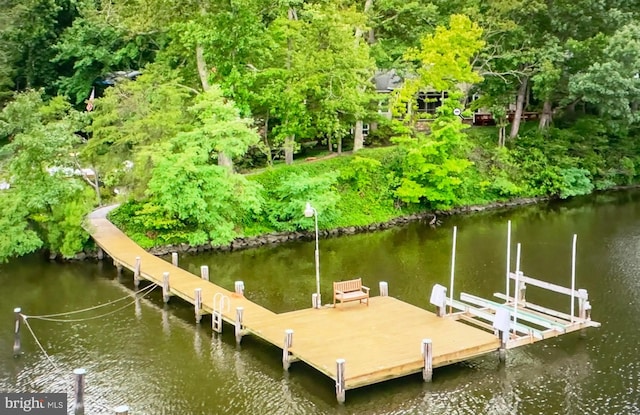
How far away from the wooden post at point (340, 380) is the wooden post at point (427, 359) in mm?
2168

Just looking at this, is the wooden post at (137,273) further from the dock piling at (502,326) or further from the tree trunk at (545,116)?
the tree trunk at (545,116)

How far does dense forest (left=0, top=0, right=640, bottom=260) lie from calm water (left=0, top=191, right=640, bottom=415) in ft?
8.86

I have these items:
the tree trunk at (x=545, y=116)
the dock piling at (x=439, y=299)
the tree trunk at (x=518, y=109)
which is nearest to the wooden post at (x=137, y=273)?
the dock piling at (x=439, y=299)

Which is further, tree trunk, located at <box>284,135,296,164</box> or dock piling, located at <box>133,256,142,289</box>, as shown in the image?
tree trunk, located at <box>284,135,296,164</box>

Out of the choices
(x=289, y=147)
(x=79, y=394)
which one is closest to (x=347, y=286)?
(x=79, y=394)

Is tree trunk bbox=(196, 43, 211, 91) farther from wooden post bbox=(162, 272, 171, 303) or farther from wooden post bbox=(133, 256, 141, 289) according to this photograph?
wooden post bbox=(162, 272, 171, 303)

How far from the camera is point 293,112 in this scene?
32906 millimetres

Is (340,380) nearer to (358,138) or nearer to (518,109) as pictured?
(358,138)

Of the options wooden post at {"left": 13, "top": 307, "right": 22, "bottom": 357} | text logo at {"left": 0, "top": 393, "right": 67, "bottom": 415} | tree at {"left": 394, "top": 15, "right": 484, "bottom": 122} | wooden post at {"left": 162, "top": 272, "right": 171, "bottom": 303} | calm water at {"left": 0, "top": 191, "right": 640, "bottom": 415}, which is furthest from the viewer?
tree at {"left": 394, "top": 15, "right": 484, "bottom": 122}

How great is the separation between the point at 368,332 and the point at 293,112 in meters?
17.2

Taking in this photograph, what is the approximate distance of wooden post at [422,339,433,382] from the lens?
52.0 feet

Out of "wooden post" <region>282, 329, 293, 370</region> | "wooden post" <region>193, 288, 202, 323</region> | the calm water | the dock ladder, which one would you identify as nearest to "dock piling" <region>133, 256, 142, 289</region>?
the calm water

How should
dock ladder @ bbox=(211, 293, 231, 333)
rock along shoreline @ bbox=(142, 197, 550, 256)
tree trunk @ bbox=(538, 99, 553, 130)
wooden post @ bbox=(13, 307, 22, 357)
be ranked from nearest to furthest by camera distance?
wooden post @ bbox=(13, 307, 22, 357) → dock ladder @ bbox=(211, 293, 231, 333) → rock along shoreline @ bbox=(142, 197, 550, 256) → tree trunk @ bbox=(538, 99, 553, 130)

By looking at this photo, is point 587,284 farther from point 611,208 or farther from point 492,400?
point 611,208
